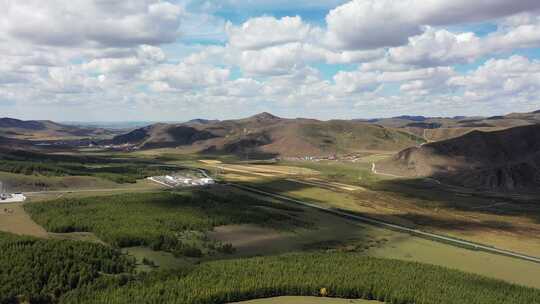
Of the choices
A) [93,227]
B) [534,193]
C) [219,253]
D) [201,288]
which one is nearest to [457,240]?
[219,253]

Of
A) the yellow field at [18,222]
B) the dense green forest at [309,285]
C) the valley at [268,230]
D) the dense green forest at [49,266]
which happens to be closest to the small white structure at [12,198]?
the valley at [268,230]

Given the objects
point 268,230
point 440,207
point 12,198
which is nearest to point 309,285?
point 268,230

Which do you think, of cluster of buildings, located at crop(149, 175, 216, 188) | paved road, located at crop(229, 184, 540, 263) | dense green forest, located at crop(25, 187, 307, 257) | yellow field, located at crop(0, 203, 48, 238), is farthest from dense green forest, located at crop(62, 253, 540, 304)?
cluster of buildings, located at crop(149, 175, 216, 188)

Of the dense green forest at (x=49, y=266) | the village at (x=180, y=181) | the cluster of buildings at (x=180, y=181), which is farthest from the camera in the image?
the cluster of buildings at (x=180, y=181)

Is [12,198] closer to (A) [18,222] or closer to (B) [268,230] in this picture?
(A) [18,222]

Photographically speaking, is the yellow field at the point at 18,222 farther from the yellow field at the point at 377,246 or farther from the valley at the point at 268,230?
the yellow field at the point at 377,246

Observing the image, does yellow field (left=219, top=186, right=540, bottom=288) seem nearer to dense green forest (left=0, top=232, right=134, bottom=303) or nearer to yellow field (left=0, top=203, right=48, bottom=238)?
dense green forest (left=0, top=232, right=134, bottom=303)
